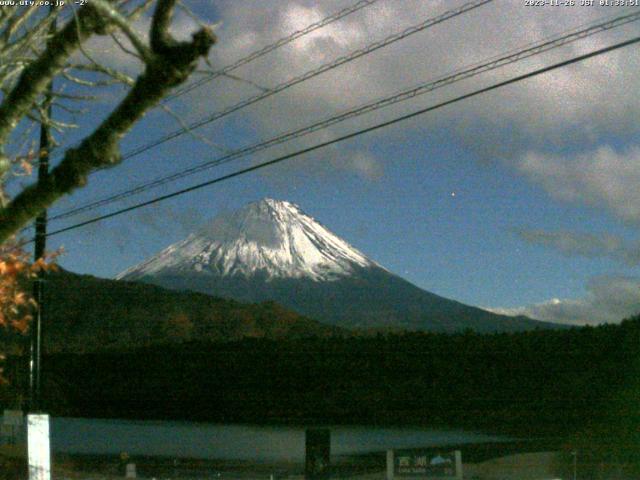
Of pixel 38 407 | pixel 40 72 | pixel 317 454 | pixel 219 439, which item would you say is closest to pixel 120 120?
pixel 40 72

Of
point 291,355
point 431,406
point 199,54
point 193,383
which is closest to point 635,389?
point 431,406

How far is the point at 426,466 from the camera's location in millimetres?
14250

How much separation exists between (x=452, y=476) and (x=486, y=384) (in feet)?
94.9

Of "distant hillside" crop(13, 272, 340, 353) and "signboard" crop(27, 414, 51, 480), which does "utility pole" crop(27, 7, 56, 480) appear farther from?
"distant hillside" crop(13, 272, 340, 353)

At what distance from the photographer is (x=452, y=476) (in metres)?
14.2

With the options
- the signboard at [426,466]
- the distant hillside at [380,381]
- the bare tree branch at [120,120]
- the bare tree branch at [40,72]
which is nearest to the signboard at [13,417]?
the signboard at [426,466]

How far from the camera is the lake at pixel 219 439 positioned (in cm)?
3606

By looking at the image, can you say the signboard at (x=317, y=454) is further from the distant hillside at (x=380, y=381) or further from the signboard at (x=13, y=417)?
the distant hillside at (x=380, y=381)

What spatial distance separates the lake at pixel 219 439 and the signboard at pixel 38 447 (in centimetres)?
1567

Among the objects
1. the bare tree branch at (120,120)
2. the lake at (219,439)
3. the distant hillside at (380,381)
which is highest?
the bare tree branch at (120,120)

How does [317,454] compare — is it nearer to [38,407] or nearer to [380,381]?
[38,407]

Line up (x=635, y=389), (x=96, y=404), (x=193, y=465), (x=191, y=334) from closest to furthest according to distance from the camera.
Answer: (x=193, y=465)
(x=635, y=389)
(x=96, y=404)
(x=191, y=334)

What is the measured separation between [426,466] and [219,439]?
29879 millimetres

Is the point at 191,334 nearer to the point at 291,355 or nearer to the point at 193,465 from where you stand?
the point at 291,355
